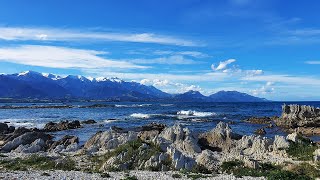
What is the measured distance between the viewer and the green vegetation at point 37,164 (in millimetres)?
29669

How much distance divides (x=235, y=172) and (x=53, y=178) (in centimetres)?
1247

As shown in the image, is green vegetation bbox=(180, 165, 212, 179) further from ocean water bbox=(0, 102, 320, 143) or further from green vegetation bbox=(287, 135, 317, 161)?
ocean water bbox=(0, 102, 320, 143)

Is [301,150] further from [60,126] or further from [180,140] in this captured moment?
[60,126]

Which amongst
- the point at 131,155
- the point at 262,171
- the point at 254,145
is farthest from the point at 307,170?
the point at 131,155

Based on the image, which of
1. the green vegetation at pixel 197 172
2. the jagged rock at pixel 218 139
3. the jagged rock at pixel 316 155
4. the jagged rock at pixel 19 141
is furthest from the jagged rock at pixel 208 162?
the jagged rock at pixel 19 141

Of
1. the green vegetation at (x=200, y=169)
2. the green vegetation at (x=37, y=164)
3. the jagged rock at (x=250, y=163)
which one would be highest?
the jagged rock at (x=250, y=163)

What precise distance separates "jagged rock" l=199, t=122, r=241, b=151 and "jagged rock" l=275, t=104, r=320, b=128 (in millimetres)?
40679

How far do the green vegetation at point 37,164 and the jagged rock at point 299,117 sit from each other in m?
60.1

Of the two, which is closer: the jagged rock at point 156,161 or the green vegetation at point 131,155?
the jagged rock at point 156,161

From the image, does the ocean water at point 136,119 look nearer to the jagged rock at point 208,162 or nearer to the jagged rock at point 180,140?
the jagged rock at point 180,140

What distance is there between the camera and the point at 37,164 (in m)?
31.5

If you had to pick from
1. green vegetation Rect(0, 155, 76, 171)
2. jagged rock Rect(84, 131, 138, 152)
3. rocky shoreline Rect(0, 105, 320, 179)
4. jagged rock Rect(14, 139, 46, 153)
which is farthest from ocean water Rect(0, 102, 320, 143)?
green vegetation Rect(0, 155, 76, 171)

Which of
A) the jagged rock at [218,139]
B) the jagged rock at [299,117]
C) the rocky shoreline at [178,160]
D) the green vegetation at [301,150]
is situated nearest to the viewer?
the rocky shoreline at [178,160]

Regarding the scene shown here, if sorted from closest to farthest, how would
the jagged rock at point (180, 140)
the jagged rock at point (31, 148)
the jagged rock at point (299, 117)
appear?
the jagged rock at point (180, 140) → the jagged rock at point (31, 148) → the jagged rock at point (299, 117)
